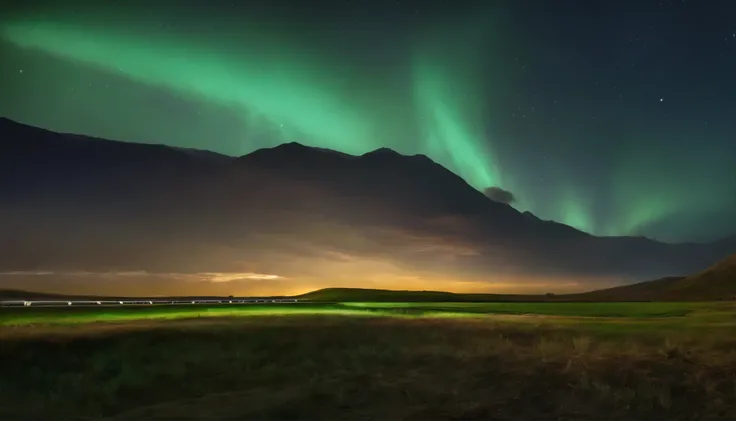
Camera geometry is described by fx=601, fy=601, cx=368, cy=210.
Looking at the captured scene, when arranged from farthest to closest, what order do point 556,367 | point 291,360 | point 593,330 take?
point 593,330 < point 291,360 < point 556,367

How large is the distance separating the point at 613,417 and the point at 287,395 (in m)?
9.90

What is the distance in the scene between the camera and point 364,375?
75.1 ft

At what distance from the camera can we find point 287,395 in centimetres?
1962

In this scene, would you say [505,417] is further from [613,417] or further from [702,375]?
[702,375]

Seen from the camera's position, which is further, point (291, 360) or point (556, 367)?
point (291, 360)

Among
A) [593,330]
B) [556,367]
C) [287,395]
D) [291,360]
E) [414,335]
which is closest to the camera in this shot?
[287,395]

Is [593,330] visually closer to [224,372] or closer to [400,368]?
[400,368]

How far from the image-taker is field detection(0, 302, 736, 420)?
58.3 ft

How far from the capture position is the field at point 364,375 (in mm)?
17781

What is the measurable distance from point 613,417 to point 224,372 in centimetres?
1506

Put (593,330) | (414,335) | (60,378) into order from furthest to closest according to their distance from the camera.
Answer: (593,330) < (414,335) < (60,378)

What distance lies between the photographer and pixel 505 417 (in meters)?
16.8

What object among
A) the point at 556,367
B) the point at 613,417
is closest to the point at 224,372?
the point at 556,367

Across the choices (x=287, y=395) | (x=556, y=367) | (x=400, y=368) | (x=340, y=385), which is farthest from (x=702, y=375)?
(x=287, y=395)
